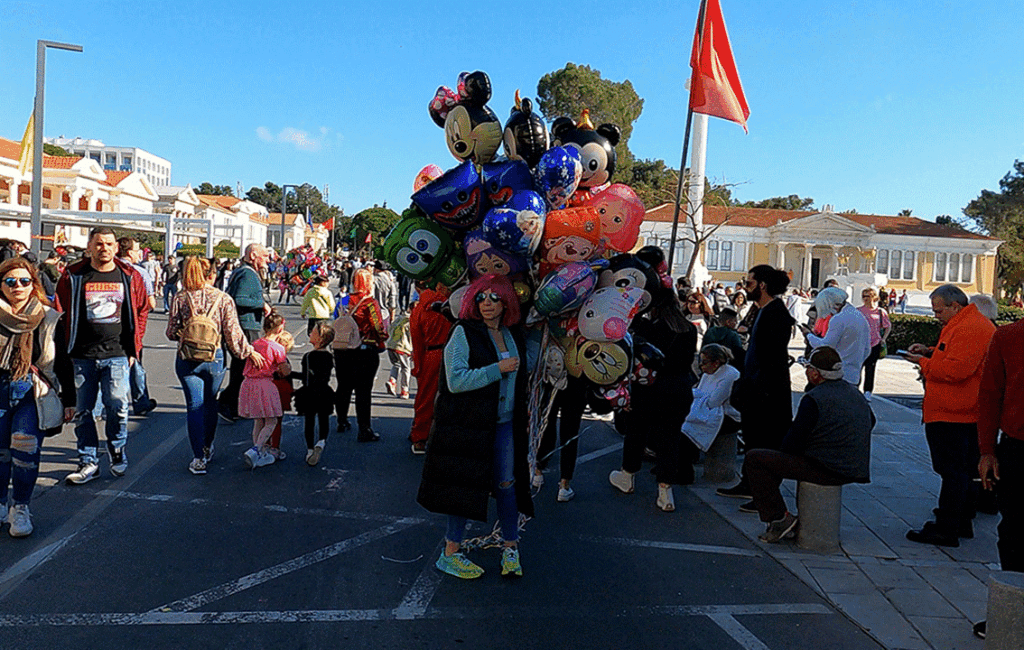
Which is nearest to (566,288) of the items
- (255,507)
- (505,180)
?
(505,180)

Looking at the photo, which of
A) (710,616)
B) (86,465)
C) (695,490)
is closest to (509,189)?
(710,616)

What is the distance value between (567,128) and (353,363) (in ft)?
10.7

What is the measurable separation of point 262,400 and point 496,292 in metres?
3.03

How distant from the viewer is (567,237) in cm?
453

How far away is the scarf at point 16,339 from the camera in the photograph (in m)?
4.56

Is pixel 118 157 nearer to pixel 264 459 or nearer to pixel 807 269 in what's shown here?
pixel 807 269

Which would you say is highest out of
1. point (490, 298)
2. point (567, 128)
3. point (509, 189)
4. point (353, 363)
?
point (567, 128)

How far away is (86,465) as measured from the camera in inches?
229

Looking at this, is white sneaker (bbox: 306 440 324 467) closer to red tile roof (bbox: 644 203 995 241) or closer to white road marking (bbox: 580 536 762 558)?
white road marking (bbox: 580 536 762 558)

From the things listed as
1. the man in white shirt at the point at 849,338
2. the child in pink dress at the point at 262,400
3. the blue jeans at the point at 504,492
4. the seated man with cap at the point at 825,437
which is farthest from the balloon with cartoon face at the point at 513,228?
the man in white shirt at the point at 849,338

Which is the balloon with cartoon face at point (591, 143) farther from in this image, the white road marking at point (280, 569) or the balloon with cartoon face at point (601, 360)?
the white road marking at point (280, 569)

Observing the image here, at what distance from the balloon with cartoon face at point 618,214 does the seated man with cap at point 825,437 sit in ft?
4.77

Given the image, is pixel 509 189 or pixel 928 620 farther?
pixel 509 189

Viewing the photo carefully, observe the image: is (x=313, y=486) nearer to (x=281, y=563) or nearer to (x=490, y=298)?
(x=281, y=563)
